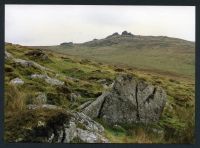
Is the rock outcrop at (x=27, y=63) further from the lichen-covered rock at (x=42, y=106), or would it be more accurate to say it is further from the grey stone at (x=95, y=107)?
the grey stone at (x=95, y=107)

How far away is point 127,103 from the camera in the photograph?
10.7 m

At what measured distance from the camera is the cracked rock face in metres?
10.7

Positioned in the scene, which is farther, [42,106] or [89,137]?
[42,106]

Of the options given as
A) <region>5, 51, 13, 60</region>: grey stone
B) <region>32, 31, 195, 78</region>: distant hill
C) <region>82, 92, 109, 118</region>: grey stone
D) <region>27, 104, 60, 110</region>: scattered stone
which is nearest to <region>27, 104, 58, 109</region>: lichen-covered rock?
<region>27, 104, 60, 110</region>: scattered stone

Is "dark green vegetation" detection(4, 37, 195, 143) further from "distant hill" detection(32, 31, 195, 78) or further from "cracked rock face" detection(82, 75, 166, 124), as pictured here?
"cracked rock face" detection(82, 75, 166, 124)

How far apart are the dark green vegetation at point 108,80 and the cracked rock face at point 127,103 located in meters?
0.13

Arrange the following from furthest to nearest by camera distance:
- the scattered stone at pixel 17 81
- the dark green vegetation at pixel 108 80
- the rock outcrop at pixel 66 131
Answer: the scattered stone at pixel 17 81
the dark green vegetation at pixel 108 80
the rock outcrop at pixel 66 131

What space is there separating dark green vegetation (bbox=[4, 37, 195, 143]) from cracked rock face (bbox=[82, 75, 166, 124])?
5.1 inches

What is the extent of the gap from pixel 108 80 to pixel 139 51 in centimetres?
92

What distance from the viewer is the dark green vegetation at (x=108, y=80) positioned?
416 inches

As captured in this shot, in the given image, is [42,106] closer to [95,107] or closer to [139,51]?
[95,107]

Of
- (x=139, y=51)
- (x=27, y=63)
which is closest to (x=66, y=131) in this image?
(x=27, y=63)

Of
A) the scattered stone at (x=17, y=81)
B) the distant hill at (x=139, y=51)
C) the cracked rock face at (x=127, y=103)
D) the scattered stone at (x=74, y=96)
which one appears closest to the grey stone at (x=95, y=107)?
the cracked rock face at (x=127, y=103)

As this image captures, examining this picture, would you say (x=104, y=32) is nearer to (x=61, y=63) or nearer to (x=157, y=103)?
(x=61, y=63)
